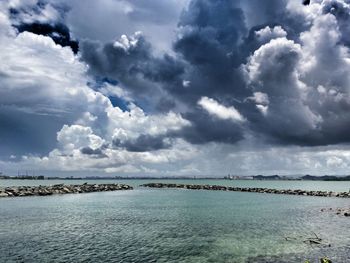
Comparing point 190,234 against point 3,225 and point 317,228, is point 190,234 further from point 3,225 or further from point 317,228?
point 3,225

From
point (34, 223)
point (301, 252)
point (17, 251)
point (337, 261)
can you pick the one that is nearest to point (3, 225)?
point (34, 223)

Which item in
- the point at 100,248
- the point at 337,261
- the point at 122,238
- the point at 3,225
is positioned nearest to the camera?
the point at 337,261

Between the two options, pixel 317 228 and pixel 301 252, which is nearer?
pixel 301 252

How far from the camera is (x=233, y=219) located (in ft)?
157

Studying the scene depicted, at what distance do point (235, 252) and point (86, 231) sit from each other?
18.3 m

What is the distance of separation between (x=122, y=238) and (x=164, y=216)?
18.8 m

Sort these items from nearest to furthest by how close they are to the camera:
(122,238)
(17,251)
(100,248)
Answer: (17,251) → (100,248) → (122,238)

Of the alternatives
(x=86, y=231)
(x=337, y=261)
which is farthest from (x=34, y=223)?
(x=337, y=261)

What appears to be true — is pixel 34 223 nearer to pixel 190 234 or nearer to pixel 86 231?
pixel 86 231

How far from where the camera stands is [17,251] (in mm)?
27141

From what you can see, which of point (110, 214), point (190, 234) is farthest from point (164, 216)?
point (190, 234)

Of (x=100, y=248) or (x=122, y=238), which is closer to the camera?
(x=100, y=248)

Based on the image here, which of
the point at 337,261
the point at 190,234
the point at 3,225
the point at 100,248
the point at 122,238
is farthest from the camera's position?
the point at 3,225

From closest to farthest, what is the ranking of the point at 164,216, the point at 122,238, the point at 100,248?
the point at 100,248
the point at 122,238
the point at 164,216
